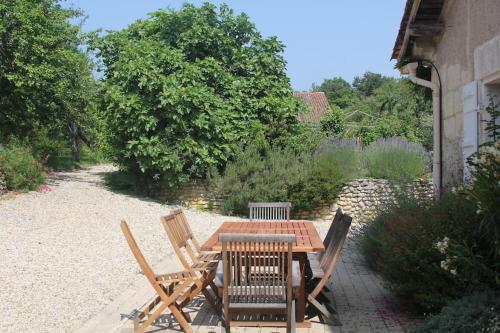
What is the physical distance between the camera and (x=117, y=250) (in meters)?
10.1

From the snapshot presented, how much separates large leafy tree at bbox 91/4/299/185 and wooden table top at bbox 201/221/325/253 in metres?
8.97

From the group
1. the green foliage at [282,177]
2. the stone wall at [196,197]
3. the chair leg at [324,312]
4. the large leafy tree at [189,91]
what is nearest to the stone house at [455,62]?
the chair leg at [324,312]

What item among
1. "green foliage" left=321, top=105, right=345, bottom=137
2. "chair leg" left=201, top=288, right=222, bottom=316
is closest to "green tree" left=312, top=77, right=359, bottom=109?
"green foliage" left=321, top=105, right=345, bottom=137

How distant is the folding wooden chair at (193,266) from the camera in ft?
18.4

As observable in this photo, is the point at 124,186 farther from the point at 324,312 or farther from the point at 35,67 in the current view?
the point at 324,312

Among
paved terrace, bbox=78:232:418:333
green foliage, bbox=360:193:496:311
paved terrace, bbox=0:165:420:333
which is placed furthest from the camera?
paved terrace, bbox=0:165:420:333

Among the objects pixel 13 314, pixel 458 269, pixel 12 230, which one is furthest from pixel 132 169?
pixel 458 269

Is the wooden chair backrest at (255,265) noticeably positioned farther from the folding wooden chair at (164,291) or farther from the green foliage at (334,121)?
the green foliage at (334,121)

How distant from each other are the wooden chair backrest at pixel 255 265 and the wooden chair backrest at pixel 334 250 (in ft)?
2.60

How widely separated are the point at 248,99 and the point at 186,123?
7.70 feet

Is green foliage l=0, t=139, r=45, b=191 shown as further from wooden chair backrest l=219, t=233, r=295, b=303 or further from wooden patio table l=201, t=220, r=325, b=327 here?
wooden chair backrest l=219, t=233, r=295, b=303

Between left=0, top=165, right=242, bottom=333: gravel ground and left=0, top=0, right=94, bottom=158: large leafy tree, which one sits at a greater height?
left=0, top=0, right=94, bottom=158: large leafy tree

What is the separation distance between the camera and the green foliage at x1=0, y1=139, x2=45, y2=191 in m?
14.9

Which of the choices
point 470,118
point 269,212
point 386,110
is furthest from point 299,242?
point 386,110
